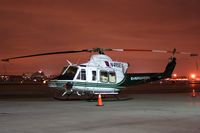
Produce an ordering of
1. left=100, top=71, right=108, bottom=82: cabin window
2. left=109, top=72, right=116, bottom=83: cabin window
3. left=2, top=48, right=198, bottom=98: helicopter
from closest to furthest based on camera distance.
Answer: left=2, top=48, right=198, bottom=98: helicopter → left=100, top=71, right=108, bottom=82: cabin window → left=109, top=72, right=116, bottom=83: cabin window

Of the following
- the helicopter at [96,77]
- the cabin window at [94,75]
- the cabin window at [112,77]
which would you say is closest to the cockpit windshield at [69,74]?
the helicopter at [96,77]

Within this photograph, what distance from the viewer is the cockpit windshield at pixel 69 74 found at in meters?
26.3

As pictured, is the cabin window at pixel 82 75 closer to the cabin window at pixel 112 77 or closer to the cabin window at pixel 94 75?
the cabin window at pixel 94 75

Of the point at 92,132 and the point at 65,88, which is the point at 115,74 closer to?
the point at 65,88

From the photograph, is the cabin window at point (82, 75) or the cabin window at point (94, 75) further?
the cabin window at point (94, 75)

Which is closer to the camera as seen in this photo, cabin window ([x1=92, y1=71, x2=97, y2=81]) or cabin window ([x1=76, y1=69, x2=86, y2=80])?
cabin window ([x1=76, y1=69, x2=86, y2=80])

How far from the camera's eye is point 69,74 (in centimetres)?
2650

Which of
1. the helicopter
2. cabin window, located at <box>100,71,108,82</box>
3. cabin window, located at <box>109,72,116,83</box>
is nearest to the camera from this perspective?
the helicopter

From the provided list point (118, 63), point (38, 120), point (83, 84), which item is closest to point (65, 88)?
point (83, 84)

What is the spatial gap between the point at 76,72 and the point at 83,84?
3.04 ft

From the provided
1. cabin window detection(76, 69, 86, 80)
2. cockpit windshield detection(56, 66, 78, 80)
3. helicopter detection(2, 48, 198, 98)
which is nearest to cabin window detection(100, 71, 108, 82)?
helicopter detection(2, 48, 198, 98)

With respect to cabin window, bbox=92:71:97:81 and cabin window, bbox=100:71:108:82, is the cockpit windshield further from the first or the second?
cabin window, bbox=100:71:108:82

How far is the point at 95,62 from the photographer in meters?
27.7

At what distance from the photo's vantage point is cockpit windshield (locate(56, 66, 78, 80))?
26266 millimetres
